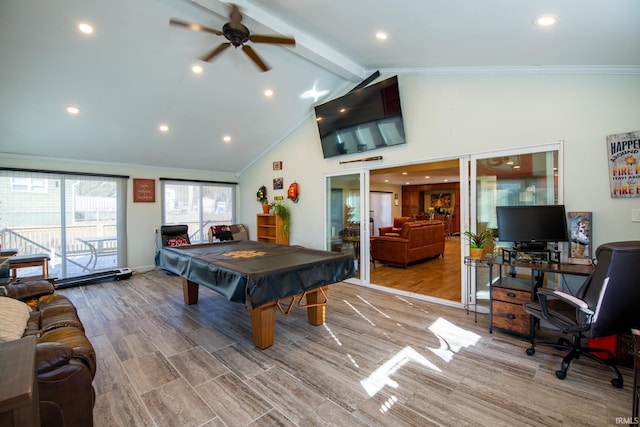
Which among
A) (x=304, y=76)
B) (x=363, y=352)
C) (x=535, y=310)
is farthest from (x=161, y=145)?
(x=535, y=310)

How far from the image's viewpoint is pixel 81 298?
426 centimetres

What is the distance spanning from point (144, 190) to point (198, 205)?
127cm

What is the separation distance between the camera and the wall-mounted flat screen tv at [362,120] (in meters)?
4.23

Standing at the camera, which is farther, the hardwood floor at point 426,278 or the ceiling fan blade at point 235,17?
the hardwood floor at point 426,278

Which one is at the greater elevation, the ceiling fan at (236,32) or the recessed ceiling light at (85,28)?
the recessed ceiling light at (85,28)

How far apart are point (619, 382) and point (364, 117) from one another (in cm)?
402

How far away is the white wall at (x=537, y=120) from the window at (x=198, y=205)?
4.02m

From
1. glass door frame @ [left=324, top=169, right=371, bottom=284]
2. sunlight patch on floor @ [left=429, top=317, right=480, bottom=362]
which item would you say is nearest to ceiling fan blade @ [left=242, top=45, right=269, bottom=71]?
glass door frame @ [left=324, top=169, right=371, bottom=284]

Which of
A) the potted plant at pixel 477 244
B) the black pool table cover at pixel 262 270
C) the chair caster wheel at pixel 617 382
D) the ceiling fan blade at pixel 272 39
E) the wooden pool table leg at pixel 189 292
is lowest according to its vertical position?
the chair caster wheel at pixel 617 382

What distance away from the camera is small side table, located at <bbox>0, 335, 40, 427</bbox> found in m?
0.79

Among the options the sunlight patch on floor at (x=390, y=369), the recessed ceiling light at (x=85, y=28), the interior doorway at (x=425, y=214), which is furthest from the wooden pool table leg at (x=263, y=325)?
the recessed ceiling light at (x=85, y=28)

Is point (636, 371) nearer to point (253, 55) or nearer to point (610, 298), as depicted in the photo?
point (610, 298)

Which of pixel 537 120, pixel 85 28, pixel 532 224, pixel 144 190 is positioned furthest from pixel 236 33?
pixel 144 190

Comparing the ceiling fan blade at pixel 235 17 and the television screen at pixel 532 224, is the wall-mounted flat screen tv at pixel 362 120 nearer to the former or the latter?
the television screen at pixel 532 224
